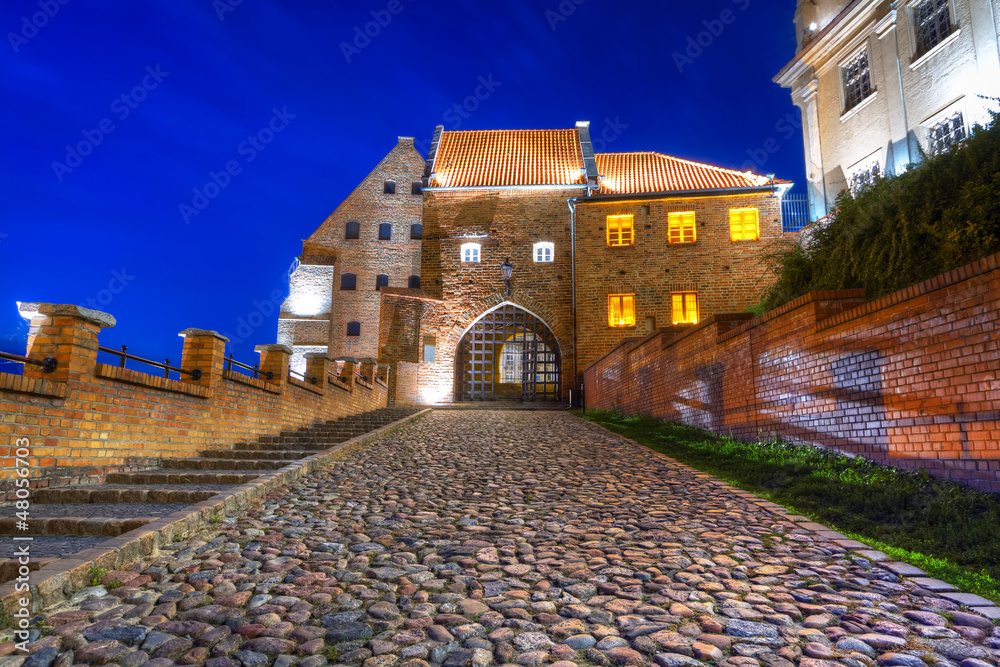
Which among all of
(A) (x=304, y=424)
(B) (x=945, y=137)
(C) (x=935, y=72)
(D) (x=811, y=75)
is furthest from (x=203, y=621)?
(D) (x=811, y=75)

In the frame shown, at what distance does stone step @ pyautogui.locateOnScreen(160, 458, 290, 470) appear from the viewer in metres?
6.92

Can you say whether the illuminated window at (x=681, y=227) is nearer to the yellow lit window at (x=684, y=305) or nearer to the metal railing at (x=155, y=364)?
the yellow lit window at (x=684, y=305)

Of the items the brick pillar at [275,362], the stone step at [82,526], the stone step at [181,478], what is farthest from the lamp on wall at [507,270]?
the stone step at [82,526]

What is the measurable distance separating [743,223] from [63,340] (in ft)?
74.3

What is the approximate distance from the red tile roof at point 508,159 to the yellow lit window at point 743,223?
6.09m

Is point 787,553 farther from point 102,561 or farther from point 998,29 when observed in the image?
point 998,29

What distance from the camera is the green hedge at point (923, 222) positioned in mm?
6605

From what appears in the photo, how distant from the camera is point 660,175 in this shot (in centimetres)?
2556

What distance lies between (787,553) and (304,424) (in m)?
9.46

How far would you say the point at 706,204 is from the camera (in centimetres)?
2319

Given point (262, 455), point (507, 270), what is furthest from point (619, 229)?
point (262, 455)

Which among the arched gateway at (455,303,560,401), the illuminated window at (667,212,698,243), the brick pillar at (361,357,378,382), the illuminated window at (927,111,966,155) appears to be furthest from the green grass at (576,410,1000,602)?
the illuminated window at (667,212,698,243)

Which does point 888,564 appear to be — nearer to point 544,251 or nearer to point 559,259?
point 559,259

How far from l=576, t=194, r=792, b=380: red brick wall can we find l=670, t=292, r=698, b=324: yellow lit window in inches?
7.4
